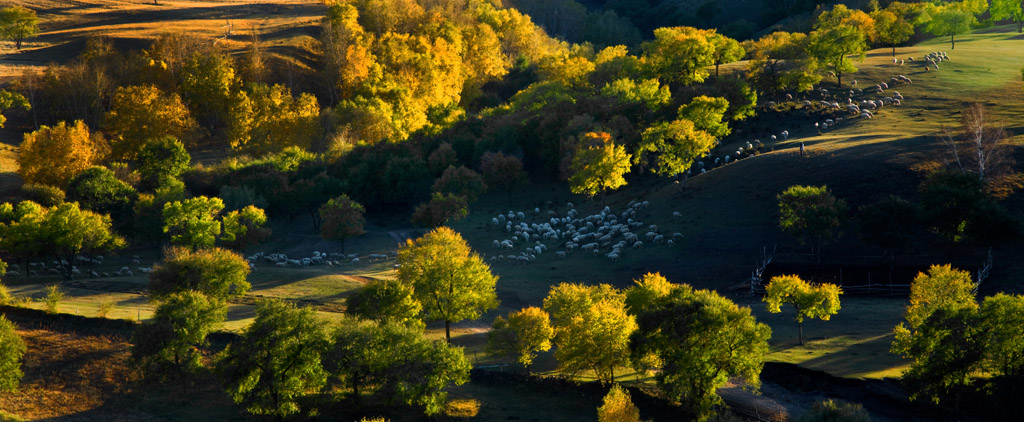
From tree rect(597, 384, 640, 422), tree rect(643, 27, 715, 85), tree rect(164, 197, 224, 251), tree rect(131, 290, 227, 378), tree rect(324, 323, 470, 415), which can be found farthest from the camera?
tree rect(643, 27, 715, 85)

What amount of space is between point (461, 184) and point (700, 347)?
5791 cm

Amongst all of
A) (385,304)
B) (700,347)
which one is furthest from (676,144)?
(700,347)

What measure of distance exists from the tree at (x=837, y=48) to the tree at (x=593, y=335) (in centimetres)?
7842

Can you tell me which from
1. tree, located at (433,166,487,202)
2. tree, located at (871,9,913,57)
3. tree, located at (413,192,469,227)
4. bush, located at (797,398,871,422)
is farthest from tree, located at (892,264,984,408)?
tree, located at (871,9,913,57)

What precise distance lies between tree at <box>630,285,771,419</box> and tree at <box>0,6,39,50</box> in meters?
142

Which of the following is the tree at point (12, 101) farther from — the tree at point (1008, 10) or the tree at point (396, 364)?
the tree at point (1008, 10)

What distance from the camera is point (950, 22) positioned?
152000 mm

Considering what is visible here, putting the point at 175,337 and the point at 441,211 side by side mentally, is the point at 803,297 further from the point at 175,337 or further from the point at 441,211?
the point at 441,211

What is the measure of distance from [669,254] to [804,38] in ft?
215

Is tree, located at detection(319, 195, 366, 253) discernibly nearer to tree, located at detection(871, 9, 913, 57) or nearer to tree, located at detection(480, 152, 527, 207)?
tree, located at detection(480, 152, 527, 207)

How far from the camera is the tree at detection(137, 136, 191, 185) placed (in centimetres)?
11300

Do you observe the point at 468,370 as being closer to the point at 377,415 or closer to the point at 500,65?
the point at 377,415

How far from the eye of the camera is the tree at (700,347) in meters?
49.2

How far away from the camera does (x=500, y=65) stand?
566 feet
